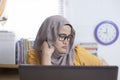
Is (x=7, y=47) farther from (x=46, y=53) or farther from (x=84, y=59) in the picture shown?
(x=84, y=59)

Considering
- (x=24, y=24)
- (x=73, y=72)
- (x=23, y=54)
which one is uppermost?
(x=24, y=24)

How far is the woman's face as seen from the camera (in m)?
1.87

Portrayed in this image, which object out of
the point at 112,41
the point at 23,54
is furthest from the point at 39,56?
the point at 112,41

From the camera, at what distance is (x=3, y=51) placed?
299 cm

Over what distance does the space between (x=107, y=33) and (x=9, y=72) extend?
4.67 ft

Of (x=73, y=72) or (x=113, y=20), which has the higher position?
(x=113, y=20)

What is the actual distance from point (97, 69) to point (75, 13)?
7.46 ft

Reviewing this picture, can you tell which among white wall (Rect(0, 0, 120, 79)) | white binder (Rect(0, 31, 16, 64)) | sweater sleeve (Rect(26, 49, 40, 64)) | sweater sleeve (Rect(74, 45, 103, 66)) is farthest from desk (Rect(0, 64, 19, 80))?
sweater sleeve (Rect(74, 45, 103, 66))

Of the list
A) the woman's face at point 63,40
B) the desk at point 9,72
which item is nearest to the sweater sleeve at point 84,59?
the woman's face at point 63,40

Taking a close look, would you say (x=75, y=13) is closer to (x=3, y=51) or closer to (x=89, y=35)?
(x=89, y=35)

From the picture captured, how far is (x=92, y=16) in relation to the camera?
10.5 ft

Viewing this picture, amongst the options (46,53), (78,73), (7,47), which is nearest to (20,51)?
(7,47)

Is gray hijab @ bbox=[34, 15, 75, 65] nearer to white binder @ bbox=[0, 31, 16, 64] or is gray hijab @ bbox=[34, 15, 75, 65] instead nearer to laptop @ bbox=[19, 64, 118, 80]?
laptop @ bbox=[19, 64, 118, 80]

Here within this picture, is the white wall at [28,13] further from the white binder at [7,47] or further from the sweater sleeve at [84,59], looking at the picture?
the sweater sleeve at [84,59]
